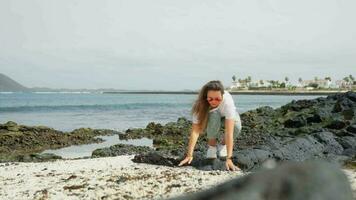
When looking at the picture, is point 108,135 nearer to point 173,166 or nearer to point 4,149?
point 4,149

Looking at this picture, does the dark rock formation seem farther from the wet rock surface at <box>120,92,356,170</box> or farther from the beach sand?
the beach sand

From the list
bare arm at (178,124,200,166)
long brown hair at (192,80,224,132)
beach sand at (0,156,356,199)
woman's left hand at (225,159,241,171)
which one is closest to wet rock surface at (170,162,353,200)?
beach sand at (0,156,356,199)

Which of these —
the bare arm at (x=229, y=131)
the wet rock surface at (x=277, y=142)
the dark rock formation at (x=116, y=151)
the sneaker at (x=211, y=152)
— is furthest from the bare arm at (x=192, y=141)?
the dark rock formation at (x=116, y=151)

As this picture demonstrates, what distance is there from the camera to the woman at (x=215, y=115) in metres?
8.25

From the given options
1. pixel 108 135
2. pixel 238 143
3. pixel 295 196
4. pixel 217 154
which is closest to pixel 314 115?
pixel 238 143

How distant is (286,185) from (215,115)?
6.78 meters

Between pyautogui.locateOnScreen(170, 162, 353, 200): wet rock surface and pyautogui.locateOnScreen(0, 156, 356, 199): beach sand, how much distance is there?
4188 mm

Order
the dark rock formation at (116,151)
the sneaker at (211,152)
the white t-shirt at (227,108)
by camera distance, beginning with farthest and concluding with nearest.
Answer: the dark rock formation at (116,151)
the sneaker at (211,152)
the white t-shirt at (227,108)

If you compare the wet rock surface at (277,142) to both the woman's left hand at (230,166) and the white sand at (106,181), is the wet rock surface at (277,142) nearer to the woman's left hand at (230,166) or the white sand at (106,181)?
the woman's left hand at (230,166)

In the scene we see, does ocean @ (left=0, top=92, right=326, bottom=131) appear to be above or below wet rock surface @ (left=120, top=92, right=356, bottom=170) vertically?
below

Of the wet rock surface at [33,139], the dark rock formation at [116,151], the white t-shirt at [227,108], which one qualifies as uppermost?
the white t-shirt at [227,108]

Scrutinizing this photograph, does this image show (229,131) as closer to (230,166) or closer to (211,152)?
(230,166)

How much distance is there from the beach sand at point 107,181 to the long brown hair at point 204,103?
2.89 feet

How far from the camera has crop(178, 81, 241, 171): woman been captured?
325 inches
